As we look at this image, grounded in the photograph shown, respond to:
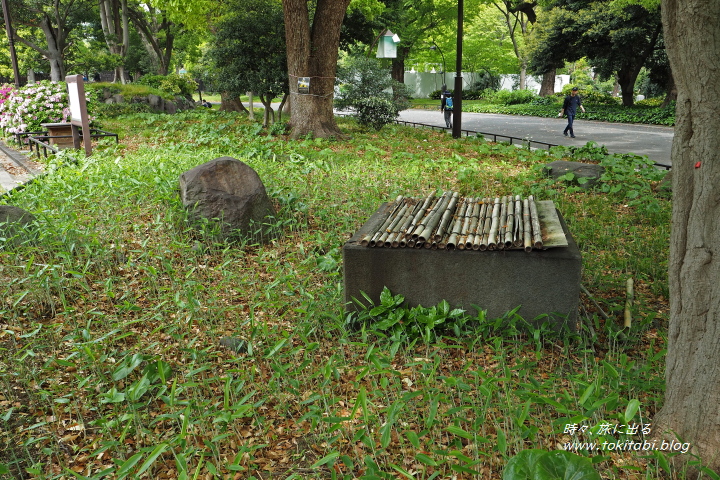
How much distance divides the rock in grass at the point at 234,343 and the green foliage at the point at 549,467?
2.35 m

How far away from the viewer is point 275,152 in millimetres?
11477

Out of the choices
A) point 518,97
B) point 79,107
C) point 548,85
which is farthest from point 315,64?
point 548,85

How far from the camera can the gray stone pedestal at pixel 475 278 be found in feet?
13.5

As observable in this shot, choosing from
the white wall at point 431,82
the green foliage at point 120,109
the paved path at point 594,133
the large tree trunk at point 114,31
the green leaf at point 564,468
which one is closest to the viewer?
the green leaf at point 564,468

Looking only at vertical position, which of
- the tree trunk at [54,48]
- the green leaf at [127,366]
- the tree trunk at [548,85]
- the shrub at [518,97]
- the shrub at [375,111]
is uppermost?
the tree trunk at [54,48]

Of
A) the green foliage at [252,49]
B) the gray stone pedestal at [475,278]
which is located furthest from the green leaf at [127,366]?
the green foliage at [252,49]

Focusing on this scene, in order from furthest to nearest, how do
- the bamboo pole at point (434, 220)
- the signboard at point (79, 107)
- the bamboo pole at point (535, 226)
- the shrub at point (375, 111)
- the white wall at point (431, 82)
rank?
the white wall at point (431, 82)
the shrub at point (375, 111)
the signboard at point (79, 107)
the bamboo pole at point (434, 220)
the bamboo pole at point (535, 226)

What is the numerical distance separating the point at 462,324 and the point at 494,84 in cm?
4293

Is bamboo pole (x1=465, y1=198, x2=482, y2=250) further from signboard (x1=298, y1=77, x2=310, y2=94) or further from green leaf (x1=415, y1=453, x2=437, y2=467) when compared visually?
signboard (x1=298, y1=77, x2=310, y2=94)

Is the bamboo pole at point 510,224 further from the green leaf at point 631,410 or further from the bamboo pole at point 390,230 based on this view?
the green leaf at point 631,410

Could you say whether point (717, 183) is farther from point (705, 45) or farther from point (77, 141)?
point (77, 141)

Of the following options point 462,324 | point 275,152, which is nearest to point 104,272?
point 462,324

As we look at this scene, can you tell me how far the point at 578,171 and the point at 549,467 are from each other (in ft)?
25.4

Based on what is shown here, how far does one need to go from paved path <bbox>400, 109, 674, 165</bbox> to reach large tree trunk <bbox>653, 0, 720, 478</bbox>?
11047mm
